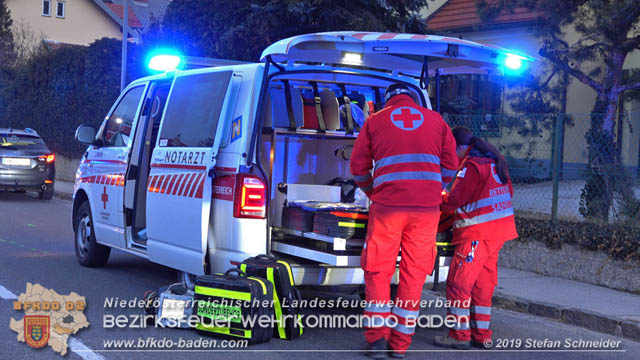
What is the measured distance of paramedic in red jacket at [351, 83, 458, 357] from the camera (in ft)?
18.6

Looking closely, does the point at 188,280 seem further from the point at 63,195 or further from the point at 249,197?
the point at 63,195

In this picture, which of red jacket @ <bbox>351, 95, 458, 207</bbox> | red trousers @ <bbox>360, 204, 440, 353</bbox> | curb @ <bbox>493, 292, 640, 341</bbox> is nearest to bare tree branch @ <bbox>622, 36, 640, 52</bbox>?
curb @ <bbox>493, 292, 640, 341</bbox>

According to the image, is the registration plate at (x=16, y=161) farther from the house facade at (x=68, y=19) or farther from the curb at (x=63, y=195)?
the house facade at (x=68, y=19)

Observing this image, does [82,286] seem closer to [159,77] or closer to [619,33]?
[159,77]

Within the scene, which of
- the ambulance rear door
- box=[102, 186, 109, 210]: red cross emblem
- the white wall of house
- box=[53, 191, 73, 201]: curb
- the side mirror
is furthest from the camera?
the white wall of house

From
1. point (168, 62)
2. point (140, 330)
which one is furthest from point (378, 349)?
point (168, 62)

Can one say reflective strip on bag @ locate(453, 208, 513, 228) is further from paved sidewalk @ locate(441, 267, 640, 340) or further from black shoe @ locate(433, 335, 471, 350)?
paved sidewalk @ locate(441, 267, 640, 340)

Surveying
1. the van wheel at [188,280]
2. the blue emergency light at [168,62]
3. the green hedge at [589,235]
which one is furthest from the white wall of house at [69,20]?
the van wheel at [188,280]

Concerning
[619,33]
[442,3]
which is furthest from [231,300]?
[442,3]

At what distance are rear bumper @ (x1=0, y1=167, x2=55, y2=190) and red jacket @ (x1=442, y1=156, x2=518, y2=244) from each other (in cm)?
1356

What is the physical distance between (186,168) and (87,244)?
9.57ft

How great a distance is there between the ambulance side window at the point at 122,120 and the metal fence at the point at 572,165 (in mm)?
5009

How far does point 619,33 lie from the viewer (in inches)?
409

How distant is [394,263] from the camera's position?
18.6 ft
